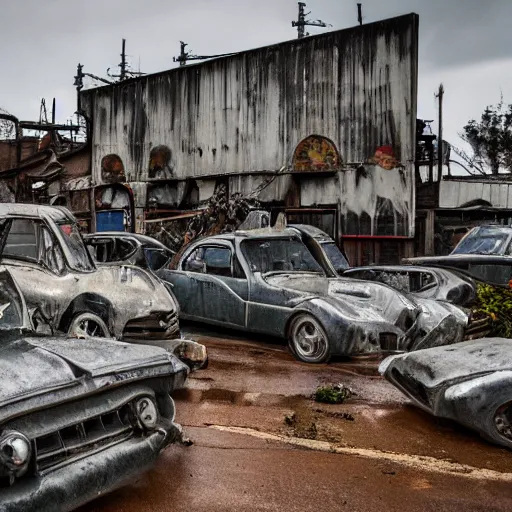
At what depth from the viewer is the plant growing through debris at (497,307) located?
8281 millimetres

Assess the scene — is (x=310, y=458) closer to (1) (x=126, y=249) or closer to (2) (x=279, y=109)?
(1) (x=126, y=249)

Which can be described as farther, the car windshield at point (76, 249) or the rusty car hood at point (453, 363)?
the car windshield at point (76, 249)

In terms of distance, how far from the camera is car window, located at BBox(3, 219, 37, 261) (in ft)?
24.0

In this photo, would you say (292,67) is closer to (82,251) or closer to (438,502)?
(82,251)

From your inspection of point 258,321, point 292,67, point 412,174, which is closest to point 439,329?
point 258,321

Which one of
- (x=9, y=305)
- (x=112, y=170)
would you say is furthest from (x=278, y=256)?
(x=112, y=170)

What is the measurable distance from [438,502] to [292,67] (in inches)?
595

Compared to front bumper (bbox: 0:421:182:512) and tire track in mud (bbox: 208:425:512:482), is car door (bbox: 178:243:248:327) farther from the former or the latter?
front bumper (bbox: 0:421:182:512)

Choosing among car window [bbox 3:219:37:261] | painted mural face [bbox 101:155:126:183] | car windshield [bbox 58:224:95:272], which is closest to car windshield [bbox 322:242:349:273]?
car windshield [bbox 58:224:95:272]

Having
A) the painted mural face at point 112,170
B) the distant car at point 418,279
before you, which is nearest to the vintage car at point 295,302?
the distant car at point 418,279

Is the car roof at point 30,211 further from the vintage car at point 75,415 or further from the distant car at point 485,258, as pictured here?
the distant car at point 485,258

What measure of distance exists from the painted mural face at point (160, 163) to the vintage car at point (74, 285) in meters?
12.4

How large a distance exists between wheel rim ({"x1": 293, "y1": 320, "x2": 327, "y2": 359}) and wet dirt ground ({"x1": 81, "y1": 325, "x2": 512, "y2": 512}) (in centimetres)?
95

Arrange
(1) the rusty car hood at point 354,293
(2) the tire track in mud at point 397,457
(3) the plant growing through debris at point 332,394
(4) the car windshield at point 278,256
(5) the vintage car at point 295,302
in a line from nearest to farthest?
(2) the tire track in mud at point 397,457, (3) the plant growing through debris at point 332,394, (5) the vintage car at point 295,302, (1) the rusty car hood at point 354,293, (4) the car windshield at point 278,256
